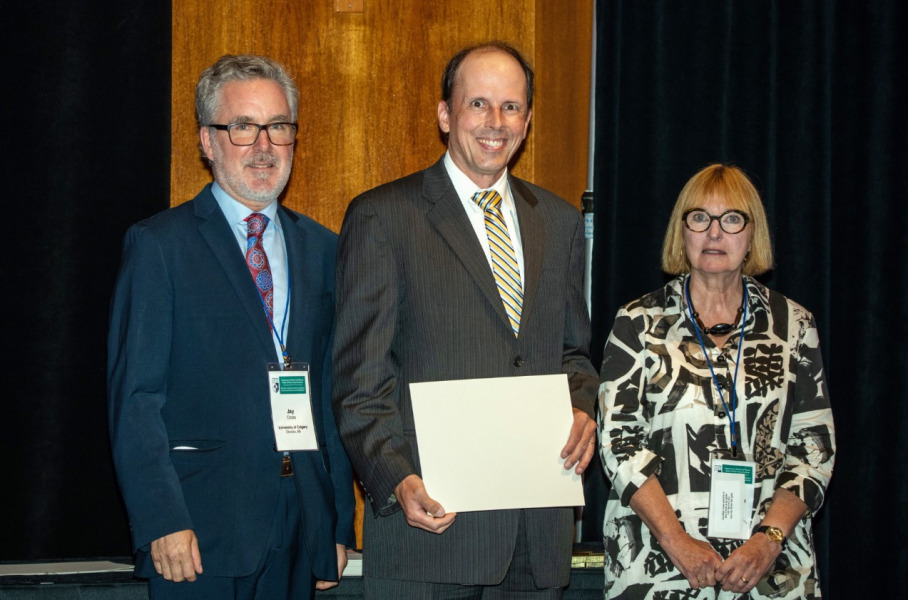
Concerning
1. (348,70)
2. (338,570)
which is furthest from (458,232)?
(348,70)

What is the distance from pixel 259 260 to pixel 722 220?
5.01 feet

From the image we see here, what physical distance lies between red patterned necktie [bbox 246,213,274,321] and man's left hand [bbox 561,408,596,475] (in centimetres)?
86

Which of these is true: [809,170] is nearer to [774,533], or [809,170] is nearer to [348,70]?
[774,533]

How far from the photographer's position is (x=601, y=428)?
2.83 metres

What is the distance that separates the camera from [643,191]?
3982 mm

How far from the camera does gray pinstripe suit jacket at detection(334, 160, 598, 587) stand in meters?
2.20

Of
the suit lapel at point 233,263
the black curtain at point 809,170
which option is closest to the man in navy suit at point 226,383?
the suit lapel at point 233,263

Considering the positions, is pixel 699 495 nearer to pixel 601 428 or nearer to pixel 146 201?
pixel 601 428

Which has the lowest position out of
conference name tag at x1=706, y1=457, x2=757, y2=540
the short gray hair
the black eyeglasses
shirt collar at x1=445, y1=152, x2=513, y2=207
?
conference name tag at x1=706, y1=457, x2=757, y2=540

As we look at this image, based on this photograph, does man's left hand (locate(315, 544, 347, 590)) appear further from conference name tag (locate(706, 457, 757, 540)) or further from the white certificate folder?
conference name tag (locate(706, 457, 757, 540))

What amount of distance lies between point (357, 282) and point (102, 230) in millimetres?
1726

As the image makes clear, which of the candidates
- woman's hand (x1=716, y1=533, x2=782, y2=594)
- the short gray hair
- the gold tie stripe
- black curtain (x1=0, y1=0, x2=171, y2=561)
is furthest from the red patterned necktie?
woman's hand (x1=716, y1=533, x2=782, y2=594)

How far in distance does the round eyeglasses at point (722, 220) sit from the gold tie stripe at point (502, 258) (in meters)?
0.84

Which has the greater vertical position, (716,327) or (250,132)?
(250,132)
